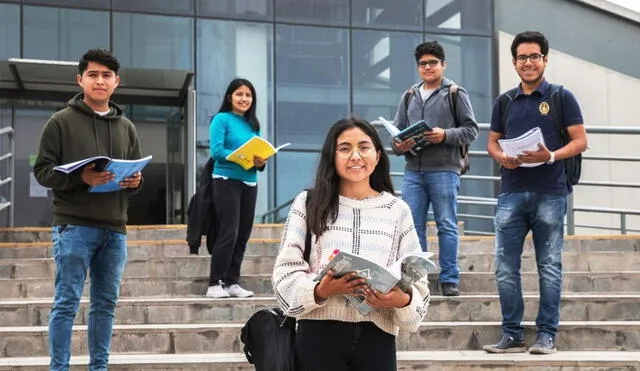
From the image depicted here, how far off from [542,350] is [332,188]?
8.28 feet

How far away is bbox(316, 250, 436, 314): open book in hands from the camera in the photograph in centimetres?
247

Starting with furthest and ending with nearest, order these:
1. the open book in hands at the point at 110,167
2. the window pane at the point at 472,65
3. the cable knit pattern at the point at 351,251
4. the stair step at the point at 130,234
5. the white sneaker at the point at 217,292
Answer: the window pane at the point at 472,65 < the stair step at the point at 130,234 < the white sneaker at the point at 217,292 < the open book in hands at the point at 110,167 < the cable knit pattern at the point at 351,251

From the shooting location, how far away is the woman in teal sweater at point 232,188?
5883mm

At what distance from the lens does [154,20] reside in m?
15.0

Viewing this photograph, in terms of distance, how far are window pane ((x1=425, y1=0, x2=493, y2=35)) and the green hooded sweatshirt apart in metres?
12.9

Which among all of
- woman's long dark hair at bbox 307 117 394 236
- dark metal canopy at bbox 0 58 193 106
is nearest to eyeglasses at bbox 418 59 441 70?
woman's long dark hair at bbox 307 117 394 236

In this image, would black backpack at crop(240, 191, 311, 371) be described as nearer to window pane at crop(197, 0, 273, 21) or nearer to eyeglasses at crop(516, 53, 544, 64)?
eyeglasses at crop(516, 53, 544, 64)

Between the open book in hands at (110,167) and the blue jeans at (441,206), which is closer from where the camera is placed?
the open book in hands at (110,167)

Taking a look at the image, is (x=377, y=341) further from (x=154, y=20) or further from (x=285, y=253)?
(x=154, y=20)

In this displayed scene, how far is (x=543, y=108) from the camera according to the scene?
4852 mm

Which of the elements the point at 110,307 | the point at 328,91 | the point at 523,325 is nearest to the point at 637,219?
the point at 328,91

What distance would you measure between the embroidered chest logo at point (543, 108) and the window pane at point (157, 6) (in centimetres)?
1126

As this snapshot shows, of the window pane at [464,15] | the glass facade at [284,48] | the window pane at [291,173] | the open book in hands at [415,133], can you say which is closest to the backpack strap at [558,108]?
the open book in hands at [415,133]

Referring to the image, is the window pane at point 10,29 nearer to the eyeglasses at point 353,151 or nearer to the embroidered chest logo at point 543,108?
the embroidered chest logo at point 543,108
